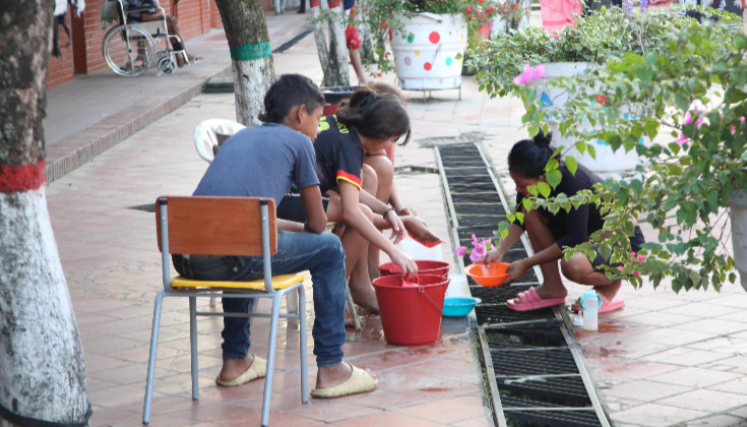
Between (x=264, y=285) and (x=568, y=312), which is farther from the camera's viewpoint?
(x=568, y=312)

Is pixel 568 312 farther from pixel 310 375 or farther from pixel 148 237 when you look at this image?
pixel 148 237

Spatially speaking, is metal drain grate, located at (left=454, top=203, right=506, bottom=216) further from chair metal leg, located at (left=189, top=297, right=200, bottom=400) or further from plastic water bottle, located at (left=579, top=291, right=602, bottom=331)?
chair metal leg, located at (left=189, top=297, right=200, bottom=400)

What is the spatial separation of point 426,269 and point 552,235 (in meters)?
0.70

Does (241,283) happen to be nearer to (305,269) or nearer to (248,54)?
(305,269)

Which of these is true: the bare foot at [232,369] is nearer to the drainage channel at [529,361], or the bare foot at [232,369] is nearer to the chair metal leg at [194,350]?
the chair metal leg at [194,350]

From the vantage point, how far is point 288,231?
131 inches

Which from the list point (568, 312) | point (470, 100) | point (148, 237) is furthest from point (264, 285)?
point (470, 100)

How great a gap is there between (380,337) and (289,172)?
45.7 inches

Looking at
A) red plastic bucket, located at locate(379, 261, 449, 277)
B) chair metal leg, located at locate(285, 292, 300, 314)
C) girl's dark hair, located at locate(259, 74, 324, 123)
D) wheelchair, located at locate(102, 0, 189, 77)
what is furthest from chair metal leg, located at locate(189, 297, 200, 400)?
wheelchair, located at locate(102, 0, 189, 77)

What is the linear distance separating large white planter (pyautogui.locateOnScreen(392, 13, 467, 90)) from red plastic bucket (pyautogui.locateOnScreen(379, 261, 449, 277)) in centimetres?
706

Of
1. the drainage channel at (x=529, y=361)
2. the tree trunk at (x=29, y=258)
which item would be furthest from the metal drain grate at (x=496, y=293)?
the tree trunk at (x=29, y=258)

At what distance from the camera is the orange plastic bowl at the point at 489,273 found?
4.39 meters

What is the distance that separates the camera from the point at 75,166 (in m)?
8.06

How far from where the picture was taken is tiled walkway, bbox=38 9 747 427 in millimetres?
3195
